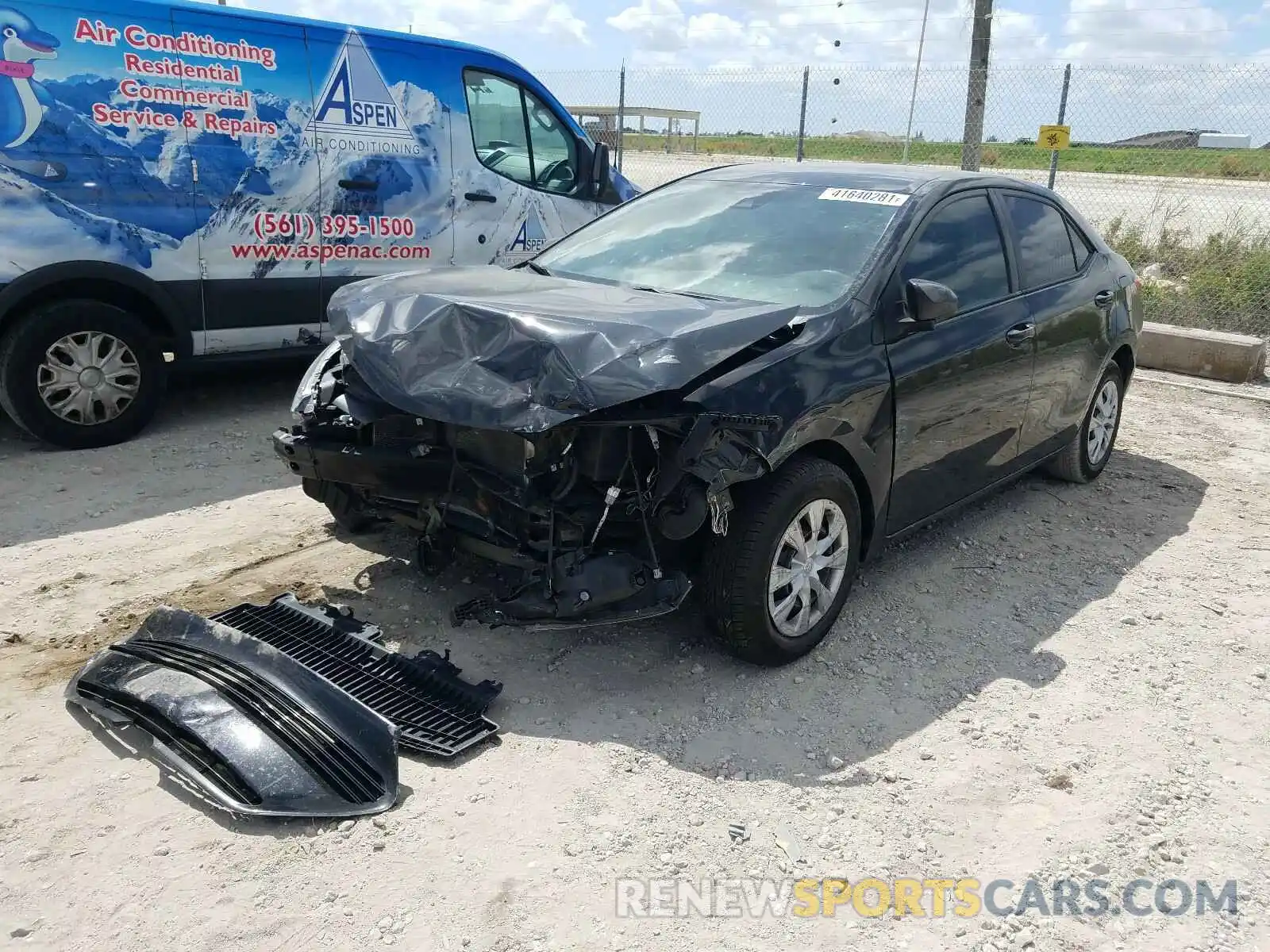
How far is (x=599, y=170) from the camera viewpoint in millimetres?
7750

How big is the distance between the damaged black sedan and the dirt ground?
0.37 meters

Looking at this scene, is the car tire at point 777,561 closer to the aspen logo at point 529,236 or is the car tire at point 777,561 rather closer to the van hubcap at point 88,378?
the van hubcap at point 88,378

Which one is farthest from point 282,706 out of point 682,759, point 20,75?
point 20,75

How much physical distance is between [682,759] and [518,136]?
5.51 meters

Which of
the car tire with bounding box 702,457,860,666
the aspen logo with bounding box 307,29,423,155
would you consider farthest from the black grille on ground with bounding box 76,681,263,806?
the aspen logo with bounding box 307,29,423,155

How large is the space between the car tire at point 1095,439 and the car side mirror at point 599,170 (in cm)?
387

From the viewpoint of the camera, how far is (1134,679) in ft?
12.9

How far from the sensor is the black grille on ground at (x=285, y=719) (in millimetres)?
2938

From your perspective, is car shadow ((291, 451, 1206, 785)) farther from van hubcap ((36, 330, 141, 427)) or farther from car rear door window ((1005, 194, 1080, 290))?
van hubcap ((36, 330, 141, 427))

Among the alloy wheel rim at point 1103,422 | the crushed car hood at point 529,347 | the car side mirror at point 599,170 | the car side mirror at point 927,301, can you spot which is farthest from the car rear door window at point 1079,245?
the car side mirror at point 599,170

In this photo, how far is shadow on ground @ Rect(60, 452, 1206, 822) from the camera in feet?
11.1

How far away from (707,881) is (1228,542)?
397 cm

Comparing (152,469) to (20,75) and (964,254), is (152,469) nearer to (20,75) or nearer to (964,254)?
(20,75)

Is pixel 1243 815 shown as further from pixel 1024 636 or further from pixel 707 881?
pixel 707 881
